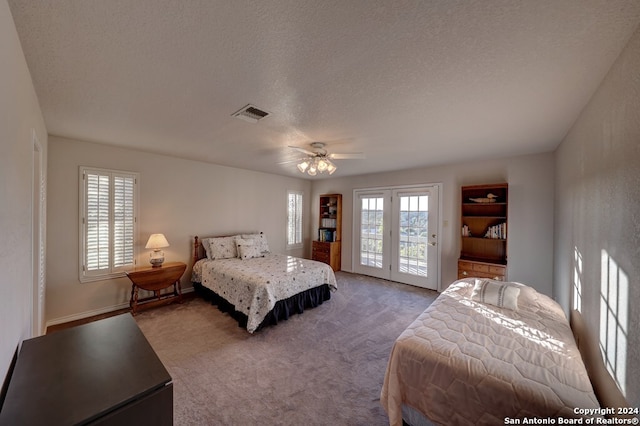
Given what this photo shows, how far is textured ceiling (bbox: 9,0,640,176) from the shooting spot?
107cm

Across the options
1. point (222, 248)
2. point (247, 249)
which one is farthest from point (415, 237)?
point (222, 248)

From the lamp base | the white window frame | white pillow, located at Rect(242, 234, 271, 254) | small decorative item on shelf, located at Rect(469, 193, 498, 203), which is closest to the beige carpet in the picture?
the lamp base

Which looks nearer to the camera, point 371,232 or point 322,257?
point 371,232

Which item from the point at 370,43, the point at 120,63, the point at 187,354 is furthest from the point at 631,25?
the point at 187,354

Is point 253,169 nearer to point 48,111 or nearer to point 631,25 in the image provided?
point 48,111

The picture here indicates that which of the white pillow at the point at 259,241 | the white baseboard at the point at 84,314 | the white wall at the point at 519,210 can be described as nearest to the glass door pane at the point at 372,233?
the white wall at the point at 519,210

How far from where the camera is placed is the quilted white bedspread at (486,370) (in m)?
1.20

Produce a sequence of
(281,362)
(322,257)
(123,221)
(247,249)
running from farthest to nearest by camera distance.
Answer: (322,257)
(247,249)
(123,221)
(281,362)

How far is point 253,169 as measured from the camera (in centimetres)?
489

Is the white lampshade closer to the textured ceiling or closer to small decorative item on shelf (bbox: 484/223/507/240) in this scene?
the textured ceiling

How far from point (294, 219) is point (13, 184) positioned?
193 inches

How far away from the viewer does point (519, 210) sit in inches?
142

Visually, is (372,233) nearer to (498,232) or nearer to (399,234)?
(399,234)

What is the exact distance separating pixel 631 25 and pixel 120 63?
2731mm
